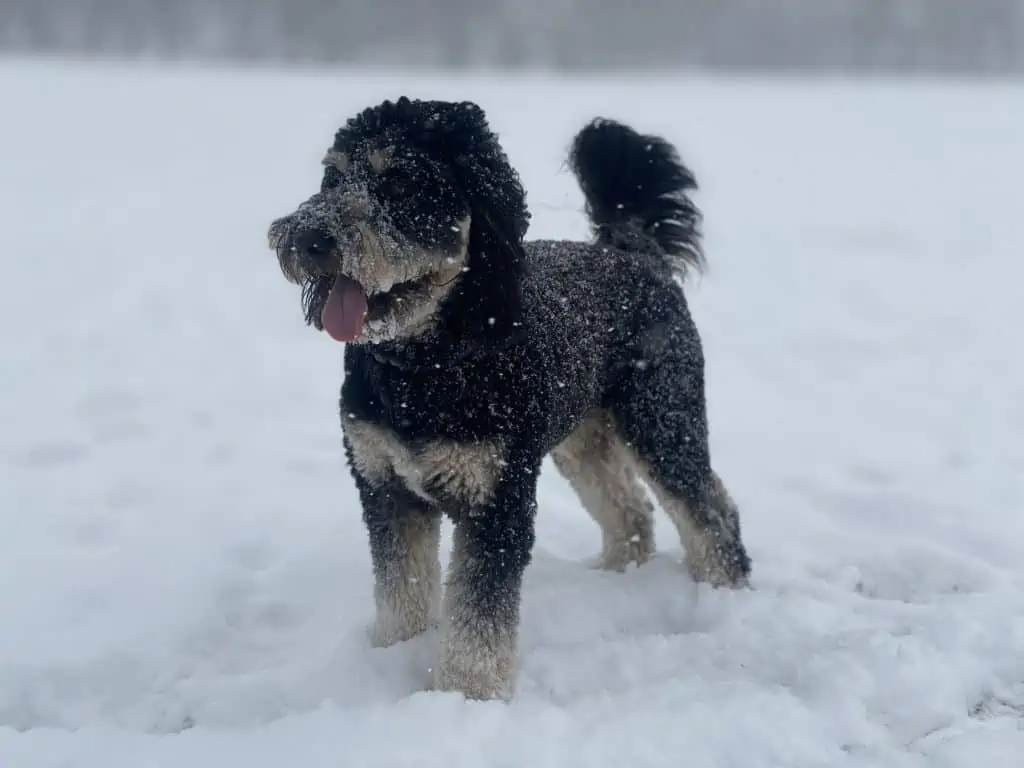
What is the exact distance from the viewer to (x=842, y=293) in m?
10.5

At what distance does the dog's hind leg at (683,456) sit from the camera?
4.39 metres

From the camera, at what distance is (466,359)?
354 cm

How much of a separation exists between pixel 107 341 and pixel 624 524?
5417 millimetres

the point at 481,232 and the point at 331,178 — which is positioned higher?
the point at 331,178

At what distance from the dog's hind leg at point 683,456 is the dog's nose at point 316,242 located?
5.65ft

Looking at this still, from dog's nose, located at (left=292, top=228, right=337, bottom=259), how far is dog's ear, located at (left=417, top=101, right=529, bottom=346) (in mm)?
556

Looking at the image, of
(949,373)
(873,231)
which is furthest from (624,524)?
(873,231)

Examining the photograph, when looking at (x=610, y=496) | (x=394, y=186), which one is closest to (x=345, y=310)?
(x=394, y=186)

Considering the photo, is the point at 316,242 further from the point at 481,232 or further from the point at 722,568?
the point at 722,568

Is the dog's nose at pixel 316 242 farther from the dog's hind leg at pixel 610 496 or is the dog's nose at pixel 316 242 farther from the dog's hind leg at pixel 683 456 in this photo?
the dog's hind leg at pixel 610 496

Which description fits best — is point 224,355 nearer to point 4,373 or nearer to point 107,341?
point 107,341

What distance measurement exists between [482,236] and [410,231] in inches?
12.4

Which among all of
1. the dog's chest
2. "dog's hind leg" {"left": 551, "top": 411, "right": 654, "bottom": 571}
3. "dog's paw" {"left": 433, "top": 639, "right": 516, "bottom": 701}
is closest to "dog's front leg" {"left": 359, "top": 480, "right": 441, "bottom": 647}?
the dog's chest

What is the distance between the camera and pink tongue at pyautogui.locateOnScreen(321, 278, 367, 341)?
128 inches
